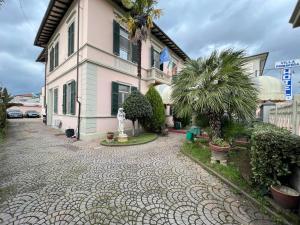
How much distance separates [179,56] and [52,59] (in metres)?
13.8

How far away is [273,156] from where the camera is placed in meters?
2.99

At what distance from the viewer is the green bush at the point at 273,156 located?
9.42 feet

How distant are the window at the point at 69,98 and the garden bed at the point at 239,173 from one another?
7548mm

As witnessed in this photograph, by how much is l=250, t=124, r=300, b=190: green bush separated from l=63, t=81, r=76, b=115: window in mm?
9640

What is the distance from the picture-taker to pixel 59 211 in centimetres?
269

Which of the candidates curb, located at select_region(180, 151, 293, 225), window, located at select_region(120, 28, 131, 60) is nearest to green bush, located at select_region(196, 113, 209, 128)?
curb, located at select_region(180, 151, 293, 225)

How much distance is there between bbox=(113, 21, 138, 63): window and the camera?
9.88 metres

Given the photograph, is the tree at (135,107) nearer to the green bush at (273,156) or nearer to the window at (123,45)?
the window at (123,45)

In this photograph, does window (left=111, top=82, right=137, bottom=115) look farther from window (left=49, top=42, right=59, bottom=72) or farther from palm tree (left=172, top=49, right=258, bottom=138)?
window (left=49, top=42, right=59, bottom=72)

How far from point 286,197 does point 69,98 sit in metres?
11.5

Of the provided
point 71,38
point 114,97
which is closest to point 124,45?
point 71,38

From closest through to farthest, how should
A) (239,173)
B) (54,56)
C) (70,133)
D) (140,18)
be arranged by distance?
1. (239,173)
2. (70,133)
3. (140,18)
4. (54,56)

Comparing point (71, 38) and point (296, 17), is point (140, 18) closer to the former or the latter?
point (71, 38)

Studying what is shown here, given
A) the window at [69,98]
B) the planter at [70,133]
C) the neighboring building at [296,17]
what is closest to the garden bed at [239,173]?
the neighboring building at [296,17]
